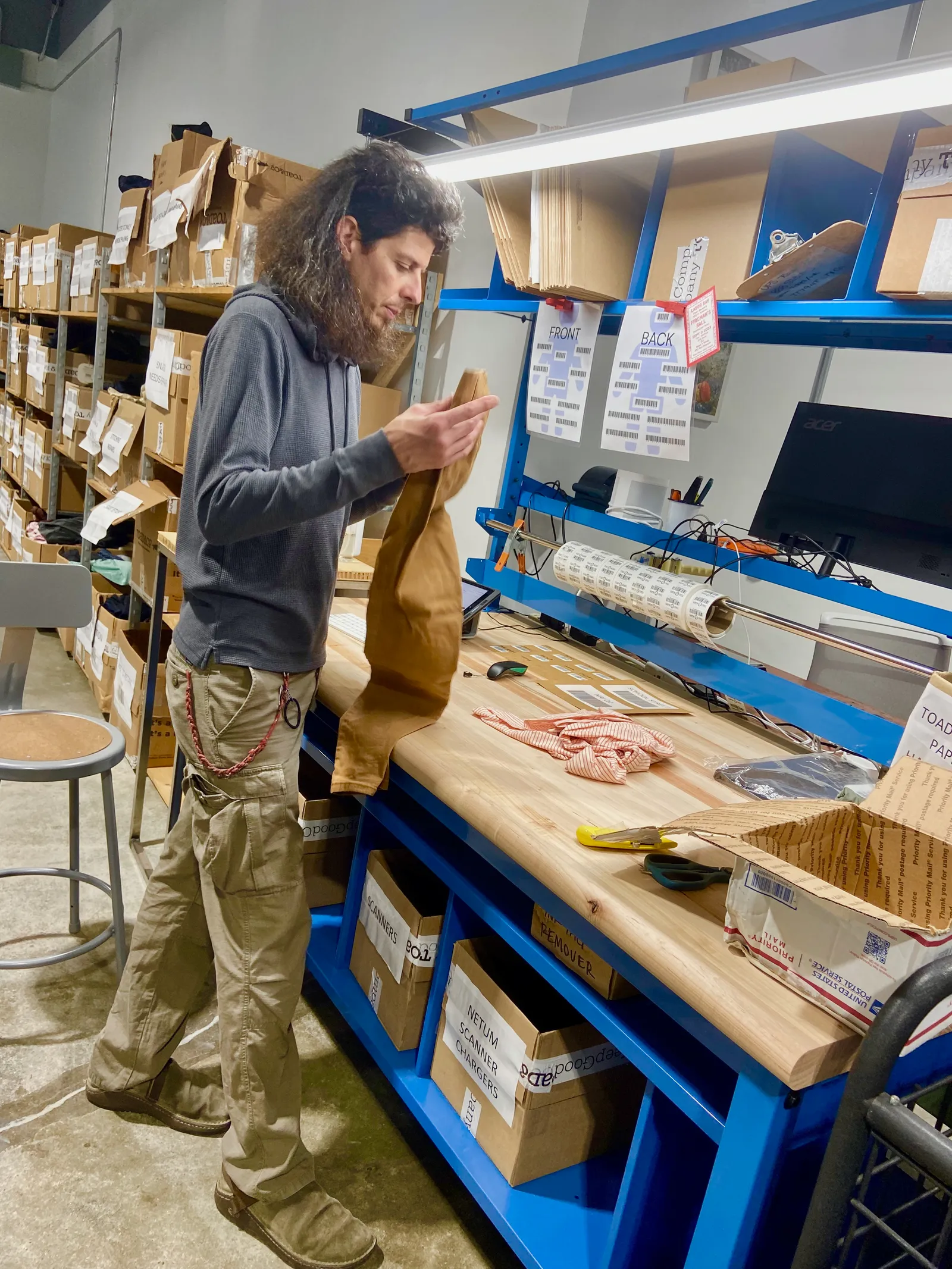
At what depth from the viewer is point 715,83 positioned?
5.06 feet

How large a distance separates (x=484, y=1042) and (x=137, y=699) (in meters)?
1.96

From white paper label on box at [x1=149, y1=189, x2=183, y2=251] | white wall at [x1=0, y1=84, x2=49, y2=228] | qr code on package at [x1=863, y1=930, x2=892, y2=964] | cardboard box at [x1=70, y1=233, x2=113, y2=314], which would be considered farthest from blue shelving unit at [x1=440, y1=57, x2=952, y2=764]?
white wall at [x1=0, y1=84, x2=49, y2=228]

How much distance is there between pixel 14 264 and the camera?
5.76m

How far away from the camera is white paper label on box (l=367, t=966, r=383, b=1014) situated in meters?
1.75

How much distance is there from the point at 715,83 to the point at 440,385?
140 cm

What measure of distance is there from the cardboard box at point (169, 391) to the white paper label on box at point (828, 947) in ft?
7.73

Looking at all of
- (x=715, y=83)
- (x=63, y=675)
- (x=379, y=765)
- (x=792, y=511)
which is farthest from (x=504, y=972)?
(x=63, y=675)

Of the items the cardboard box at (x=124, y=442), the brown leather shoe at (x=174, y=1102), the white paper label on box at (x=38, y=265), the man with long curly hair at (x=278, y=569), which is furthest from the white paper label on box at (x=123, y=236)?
the brown leather shoe at (x=174, y=1102)

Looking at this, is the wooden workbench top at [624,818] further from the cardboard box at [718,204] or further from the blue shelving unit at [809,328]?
the cardboard box at [718,204]

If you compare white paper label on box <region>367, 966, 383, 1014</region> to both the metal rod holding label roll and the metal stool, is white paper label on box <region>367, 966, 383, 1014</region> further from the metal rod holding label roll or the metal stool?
the metal rod holding label roll

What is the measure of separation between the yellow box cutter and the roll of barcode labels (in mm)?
588

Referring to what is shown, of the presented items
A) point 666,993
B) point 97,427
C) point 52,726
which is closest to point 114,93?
point 97,427

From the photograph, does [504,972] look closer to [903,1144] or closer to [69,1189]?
[69,1189]

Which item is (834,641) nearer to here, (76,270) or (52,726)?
(52,726)
